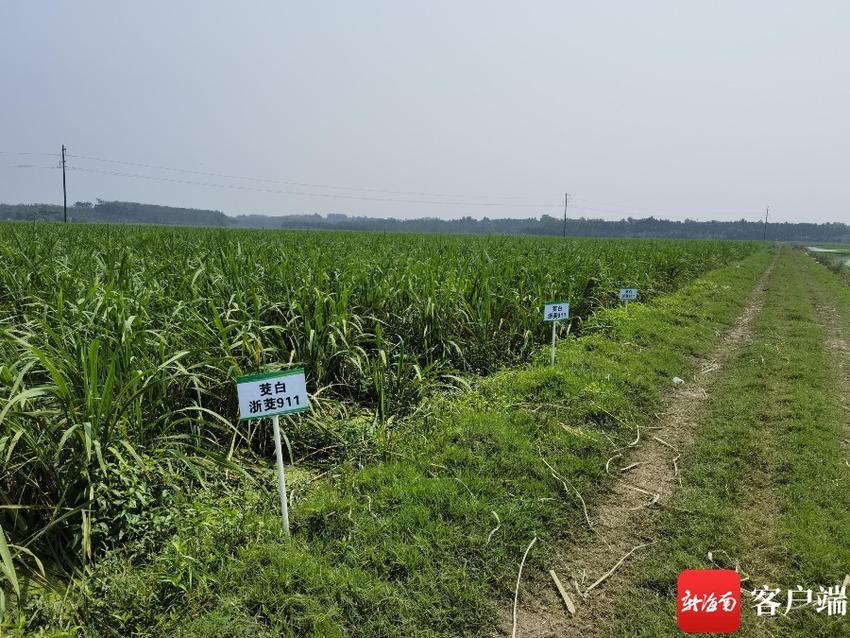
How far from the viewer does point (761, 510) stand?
3.19m

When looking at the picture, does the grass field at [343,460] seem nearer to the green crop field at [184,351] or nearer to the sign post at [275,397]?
the green crop field at [184,351]

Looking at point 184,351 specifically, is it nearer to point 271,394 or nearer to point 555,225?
point 271,394

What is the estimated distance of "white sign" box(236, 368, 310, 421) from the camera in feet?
8.32

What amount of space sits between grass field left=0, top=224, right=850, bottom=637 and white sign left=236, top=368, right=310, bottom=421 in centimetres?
56

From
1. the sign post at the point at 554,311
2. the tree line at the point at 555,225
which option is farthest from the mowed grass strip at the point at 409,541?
the tree line at the point at 555,225

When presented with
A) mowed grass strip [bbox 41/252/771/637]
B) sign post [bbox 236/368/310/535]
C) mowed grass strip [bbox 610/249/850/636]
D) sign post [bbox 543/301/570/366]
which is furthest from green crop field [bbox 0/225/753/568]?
mowed grass strip [bbox 610/249/850/636]

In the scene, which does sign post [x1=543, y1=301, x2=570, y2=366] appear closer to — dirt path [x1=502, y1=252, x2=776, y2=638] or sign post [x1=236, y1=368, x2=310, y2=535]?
dirt path [x1=502, y1=252, x2=776, y2=638]

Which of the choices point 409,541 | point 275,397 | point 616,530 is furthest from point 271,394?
point 616,530

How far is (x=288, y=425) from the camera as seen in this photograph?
12.4 ft

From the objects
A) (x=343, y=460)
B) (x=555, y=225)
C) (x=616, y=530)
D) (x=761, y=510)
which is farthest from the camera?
(x=555, y=225)

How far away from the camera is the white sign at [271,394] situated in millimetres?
2535

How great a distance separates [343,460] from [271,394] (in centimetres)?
119

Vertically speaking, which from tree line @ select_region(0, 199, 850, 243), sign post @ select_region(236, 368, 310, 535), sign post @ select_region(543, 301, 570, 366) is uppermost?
tree line @ select_region(0, 199, 850, 243)

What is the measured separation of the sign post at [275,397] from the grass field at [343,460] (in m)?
0.38
